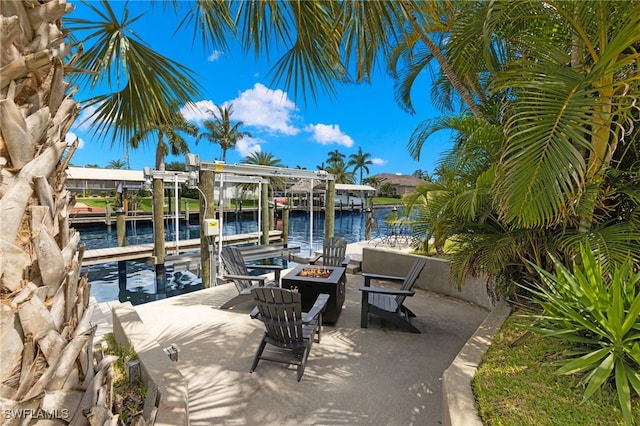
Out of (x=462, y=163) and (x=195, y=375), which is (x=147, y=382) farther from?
(x=462, y=163)

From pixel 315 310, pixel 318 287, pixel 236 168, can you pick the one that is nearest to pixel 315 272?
pixel 318 287

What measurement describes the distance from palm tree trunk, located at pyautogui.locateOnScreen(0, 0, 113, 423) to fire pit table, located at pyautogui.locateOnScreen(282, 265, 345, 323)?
3604mm

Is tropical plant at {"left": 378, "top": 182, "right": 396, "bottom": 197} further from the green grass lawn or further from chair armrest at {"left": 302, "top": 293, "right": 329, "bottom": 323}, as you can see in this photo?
the green grass lawn

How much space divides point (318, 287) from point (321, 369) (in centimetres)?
144

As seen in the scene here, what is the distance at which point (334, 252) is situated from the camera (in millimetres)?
7098

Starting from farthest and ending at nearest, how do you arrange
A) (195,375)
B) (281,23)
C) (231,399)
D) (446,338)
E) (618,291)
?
(446,338)
(195,375)
(231,399)
(281,23)
(618,291)

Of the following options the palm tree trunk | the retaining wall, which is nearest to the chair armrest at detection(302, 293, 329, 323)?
the retaining wall

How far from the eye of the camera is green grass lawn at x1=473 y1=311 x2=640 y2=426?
6.19ft

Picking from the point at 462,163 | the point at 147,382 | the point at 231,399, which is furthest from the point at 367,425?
the point at 462,163

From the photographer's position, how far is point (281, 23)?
2666 mm

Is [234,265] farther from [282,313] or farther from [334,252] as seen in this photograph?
[282,313]

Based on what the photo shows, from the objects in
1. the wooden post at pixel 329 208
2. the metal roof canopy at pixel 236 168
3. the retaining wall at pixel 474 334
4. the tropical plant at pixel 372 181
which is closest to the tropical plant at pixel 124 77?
the retaining wall at pixel 474 334

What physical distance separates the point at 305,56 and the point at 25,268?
2512 millimetres

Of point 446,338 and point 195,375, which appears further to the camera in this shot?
point 446,338
